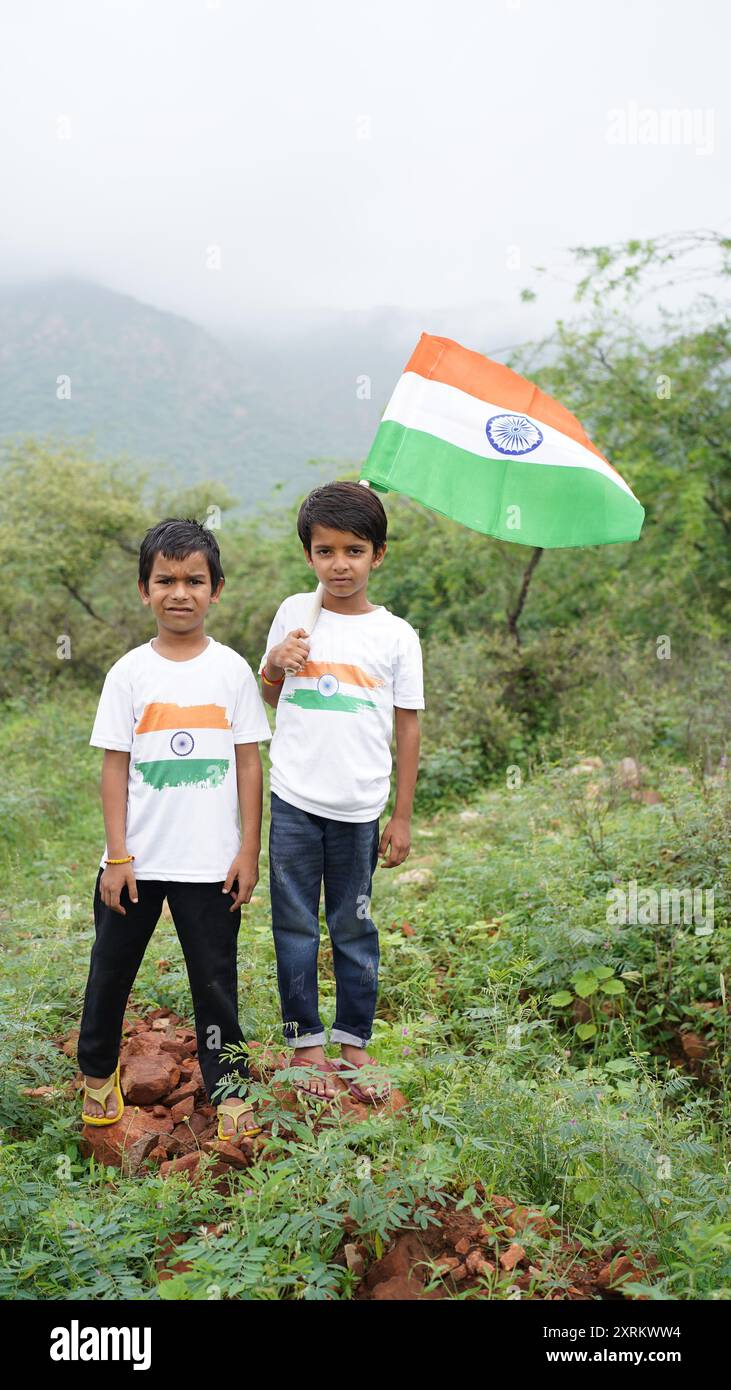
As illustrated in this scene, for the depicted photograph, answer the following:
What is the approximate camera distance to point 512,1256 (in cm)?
216

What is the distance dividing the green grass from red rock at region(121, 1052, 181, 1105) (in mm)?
161

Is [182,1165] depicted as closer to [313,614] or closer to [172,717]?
[172,717]

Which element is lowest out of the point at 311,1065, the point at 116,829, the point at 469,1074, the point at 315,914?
the point at 469,1074

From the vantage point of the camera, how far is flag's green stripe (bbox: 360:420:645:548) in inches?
121

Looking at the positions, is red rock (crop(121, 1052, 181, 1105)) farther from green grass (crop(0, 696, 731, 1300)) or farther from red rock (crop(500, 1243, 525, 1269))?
red rock (crop(500, 1243, 525, 1269))

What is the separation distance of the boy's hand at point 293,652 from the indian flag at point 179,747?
0.23 metres

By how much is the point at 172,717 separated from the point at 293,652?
361 mm

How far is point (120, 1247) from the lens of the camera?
2.16m

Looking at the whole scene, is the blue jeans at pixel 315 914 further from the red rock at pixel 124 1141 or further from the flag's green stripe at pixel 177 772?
the red rock at pixel 124 1141

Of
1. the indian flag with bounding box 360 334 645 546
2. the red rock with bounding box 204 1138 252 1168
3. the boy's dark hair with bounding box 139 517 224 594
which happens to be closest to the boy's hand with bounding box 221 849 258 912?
the red rock with bounding box 204 1138 252 1168

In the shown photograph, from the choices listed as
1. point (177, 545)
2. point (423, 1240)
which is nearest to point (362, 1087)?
point (423, 1240)

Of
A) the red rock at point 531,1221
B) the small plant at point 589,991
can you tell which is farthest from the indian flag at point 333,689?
→ the small plant at point 589,991

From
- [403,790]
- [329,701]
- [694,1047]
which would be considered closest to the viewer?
[329,701]

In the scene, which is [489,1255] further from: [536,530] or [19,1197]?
[536,530]
